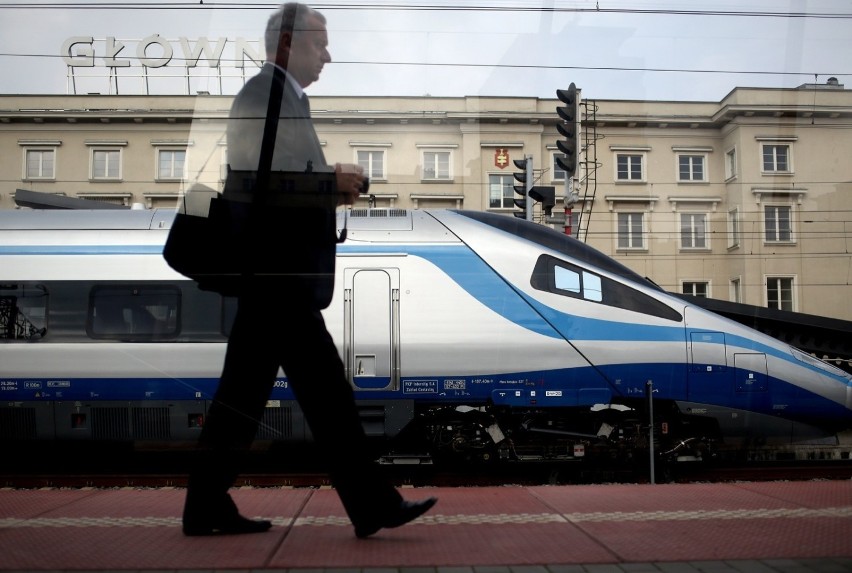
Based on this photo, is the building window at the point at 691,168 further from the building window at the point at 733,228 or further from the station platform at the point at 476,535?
the station platform at the point at 476,535

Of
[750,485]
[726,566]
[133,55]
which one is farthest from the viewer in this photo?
[750,485]

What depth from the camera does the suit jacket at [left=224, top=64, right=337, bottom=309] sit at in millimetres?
4836

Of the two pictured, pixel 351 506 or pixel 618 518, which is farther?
pixel 618 518

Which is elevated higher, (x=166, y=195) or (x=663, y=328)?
(x=166, y=195)

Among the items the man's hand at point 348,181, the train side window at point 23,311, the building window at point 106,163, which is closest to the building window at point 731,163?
the man's hand at point 348,181

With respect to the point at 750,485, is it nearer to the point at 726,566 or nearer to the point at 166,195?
the point at 726,566

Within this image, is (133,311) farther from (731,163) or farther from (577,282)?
(731,163)

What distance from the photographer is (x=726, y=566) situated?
181 inches

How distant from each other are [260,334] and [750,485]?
5.15 m

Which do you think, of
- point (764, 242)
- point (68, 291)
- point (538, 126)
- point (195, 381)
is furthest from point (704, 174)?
point (68, 291)

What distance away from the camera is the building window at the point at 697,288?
7.48m

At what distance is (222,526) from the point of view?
5.15m

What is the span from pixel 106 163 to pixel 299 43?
1918 mm

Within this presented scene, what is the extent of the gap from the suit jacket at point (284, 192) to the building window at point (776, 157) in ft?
12.1
